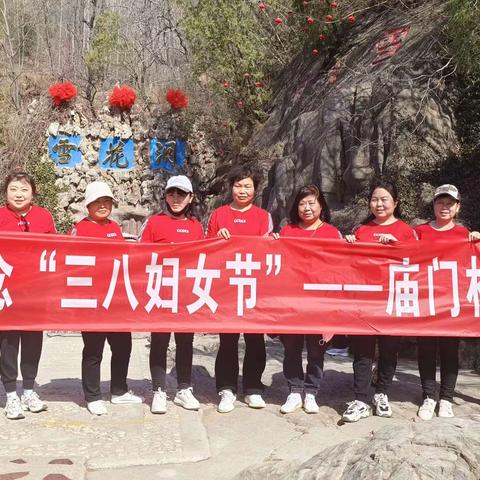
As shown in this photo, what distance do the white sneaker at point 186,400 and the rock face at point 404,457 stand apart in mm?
1853

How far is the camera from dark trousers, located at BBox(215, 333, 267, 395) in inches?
176

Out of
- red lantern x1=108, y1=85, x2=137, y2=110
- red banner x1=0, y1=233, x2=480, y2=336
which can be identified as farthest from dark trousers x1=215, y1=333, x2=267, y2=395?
red lantern x1=108, y1=85, x2=137, y2=110

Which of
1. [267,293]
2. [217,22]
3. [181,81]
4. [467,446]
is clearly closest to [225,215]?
[267,293]

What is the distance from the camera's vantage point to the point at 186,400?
4.37m

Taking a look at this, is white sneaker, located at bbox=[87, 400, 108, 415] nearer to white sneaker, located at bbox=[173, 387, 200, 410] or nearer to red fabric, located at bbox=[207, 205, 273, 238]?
white sneaker, located at bbox=[173, 387, 200, 410]

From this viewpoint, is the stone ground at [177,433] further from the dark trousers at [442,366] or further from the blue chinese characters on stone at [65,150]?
the blue chinese characters on stone at [65,150]

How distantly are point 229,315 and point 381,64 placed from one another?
7454 mm

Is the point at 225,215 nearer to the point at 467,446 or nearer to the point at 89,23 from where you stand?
the point at 467,446

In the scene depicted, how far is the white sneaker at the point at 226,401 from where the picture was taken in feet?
14.3

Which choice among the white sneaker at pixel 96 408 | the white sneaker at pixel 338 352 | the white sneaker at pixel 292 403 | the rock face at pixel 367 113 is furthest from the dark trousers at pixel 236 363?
the rock face at pixel 367 113

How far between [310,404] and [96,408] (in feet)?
4.85

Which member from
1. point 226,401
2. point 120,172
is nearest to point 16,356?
point 226,401

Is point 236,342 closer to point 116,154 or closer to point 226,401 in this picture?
point 226,401

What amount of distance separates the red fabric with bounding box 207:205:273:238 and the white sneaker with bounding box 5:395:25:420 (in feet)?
5.67
